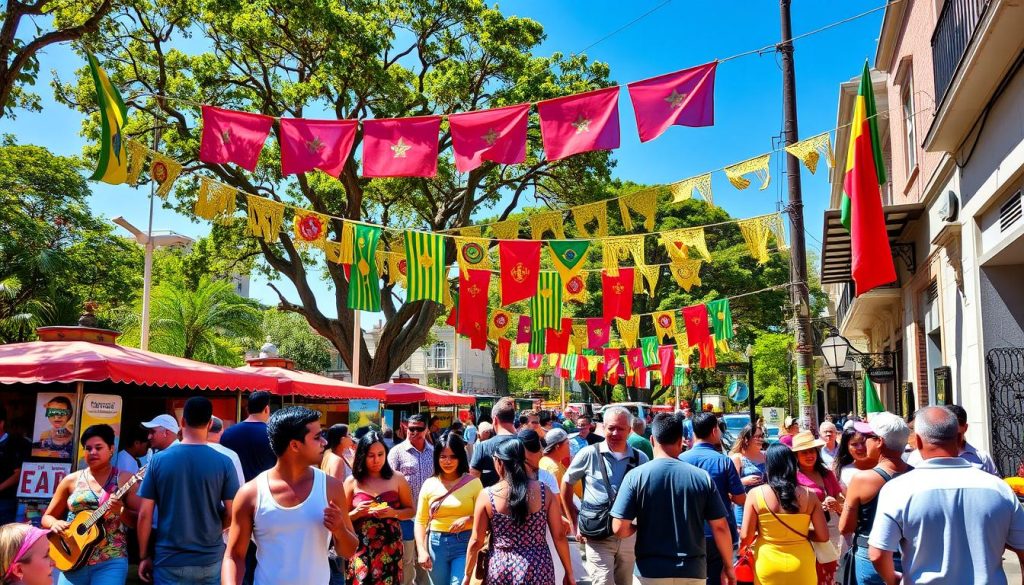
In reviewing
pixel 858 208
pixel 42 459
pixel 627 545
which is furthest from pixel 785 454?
pixel 42 459

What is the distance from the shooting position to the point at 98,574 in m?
5.05

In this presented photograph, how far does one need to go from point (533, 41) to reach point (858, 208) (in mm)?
14205

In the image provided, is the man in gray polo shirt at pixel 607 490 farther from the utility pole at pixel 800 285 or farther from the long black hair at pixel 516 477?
the utility pole at pixel 800 285

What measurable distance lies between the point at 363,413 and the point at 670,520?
13741 millimetres

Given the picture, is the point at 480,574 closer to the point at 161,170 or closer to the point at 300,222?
the point at 161,170

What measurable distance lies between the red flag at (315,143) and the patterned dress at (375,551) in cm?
595

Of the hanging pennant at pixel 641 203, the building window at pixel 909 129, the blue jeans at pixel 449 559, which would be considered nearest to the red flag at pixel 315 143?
the hanging pennant at pixel 641 203

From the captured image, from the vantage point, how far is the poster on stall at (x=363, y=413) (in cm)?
1769

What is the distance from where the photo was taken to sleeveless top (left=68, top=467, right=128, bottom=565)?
5070 millimetres

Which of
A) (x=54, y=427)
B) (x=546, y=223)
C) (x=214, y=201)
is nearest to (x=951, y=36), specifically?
(x=546, y=223)

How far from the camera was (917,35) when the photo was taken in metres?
12.6

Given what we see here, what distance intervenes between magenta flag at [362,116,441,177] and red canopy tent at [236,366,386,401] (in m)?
4.53

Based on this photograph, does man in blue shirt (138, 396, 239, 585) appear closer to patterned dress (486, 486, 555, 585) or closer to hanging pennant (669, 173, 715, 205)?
Result: patterned dress (486, 486, 555, 585)

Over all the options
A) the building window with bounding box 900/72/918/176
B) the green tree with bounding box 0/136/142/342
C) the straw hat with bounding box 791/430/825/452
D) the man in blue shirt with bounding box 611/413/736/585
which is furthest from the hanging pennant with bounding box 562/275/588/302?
the green tree with bounding box 0/136/142/342
